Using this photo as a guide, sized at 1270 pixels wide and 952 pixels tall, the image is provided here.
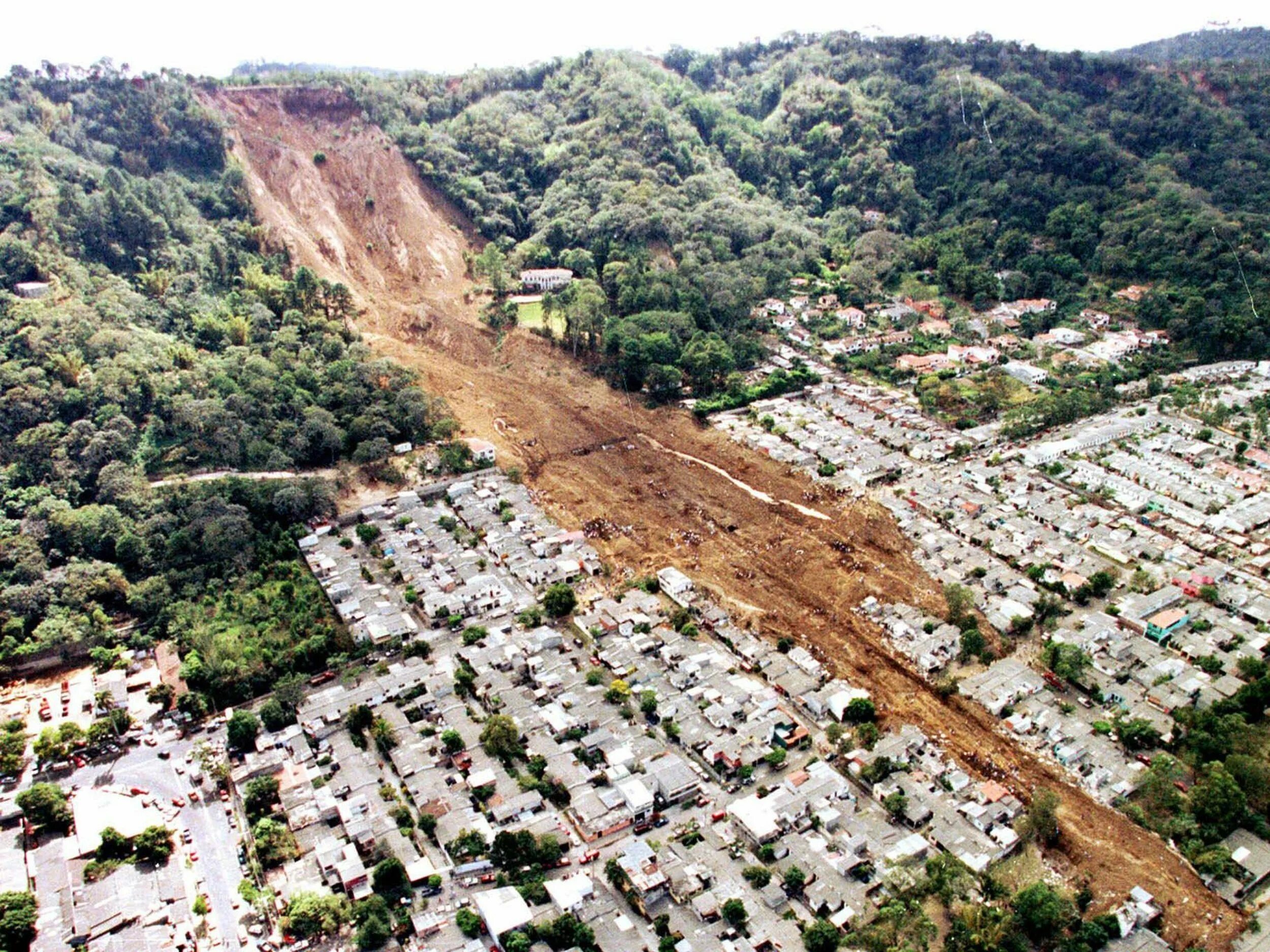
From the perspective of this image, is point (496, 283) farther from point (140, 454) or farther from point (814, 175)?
point (814, 175)

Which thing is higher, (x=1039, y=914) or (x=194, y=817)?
(x=1039, y=914)

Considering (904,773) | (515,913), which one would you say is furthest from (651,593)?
(515,913)

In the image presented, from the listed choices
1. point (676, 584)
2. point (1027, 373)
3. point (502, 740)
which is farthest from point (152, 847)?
point (1027, 373)

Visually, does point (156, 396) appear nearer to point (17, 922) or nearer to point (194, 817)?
point (194, 817)

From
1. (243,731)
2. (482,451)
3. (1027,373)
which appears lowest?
(243,731)

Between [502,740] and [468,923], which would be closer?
[468,923]

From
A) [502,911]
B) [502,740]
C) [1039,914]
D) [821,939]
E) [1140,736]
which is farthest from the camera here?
[1140,736]
